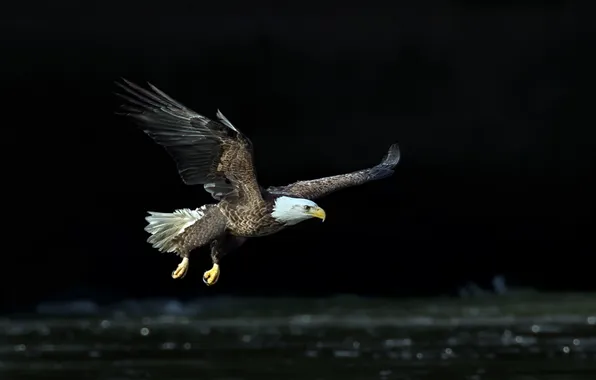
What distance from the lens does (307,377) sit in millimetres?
18172

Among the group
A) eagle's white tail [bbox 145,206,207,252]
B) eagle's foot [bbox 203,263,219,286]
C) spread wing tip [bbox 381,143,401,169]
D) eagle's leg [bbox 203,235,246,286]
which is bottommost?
eagle's foot [bbox 203,263,219,286]

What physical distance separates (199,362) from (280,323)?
227 inches

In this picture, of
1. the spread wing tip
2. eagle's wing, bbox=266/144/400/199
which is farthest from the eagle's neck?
the spread wing tip

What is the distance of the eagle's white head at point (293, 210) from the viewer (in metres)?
10.9

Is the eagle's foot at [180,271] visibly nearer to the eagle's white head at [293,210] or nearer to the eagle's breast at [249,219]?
the eagle's breast at [249,219]

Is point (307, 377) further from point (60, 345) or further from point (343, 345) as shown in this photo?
point (60, 345)

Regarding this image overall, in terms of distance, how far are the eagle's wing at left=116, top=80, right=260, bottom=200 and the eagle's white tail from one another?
276 mm

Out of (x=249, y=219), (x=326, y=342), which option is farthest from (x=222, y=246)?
(x=326, y=342)

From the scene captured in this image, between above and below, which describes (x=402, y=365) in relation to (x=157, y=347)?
below

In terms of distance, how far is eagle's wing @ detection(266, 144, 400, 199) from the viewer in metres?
11.9

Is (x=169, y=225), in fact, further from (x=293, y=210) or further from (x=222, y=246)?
(x=293, y=210)

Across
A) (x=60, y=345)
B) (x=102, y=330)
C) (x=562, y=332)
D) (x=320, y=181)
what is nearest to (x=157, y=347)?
(x=60, y=345)

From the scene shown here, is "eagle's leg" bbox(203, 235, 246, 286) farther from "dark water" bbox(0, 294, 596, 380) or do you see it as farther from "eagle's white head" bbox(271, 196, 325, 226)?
"dark water" bbox(0, 294, 596, 380)

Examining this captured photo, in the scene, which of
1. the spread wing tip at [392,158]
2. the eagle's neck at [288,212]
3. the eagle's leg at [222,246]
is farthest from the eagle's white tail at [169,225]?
the spread wing tip at [392,158]
